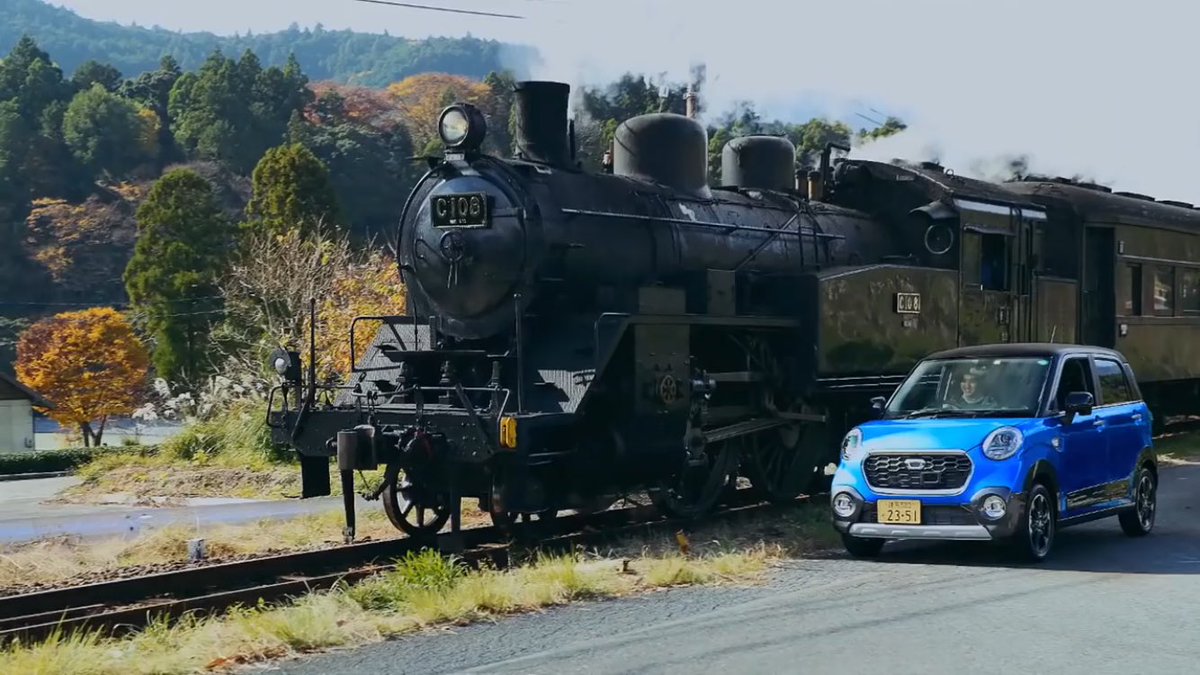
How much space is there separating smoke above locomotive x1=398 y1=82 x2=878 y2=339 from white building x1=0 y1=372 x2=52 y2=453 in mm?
44514

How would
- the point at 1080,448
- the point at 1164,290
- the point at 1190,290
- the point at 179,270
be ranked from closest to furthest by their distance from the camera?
the point at 1080,448, the point at 1164,290, the point at 1190,290, the point at 179,270

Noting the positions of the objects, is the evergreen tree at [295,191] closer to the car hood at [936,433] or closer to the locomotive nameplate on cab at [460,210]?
the locomotive nameplate on cab at [460,210]

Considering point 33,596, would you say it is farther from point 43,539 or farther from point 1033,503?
point 1033,503

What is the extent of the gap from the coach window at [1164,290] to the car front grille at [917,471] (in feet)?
34.9

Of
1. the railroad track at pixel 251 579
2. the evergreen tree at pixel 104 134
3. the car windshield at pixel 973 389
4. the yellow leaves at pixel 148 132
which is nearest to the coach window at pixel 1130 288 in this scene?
the car windshield at pixel 973 389

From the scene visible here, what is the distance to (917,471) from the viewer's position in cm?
973

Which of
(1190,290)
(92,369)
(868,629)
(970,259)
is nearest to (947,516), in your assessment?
(868,629)

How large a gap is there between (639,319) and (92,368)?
4471 centimetres

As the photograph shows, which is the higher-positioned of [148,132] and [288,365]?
[148,132]

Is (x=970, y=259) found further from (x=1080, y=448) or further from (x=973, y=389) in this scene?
(x=1080, y=448)

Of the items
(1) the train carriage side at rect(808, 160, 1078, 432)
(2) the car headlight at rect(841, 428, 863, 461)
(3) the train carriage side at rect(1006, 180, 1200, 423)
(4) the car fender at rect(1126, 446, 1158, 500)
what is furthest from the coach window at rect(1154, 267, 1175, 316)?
(2) the car headlight at rect(841, 428, 863, 461)

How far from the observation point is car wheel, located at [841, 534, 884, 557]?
10203 mm

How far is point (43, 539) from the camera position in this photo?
42.1 ft

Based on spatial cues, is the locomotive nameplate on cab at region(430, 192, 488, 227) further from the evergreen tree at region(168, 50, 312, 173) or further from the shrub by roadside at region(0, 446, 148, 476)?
the evergreen tree at region(168, 50, 312, 173)
